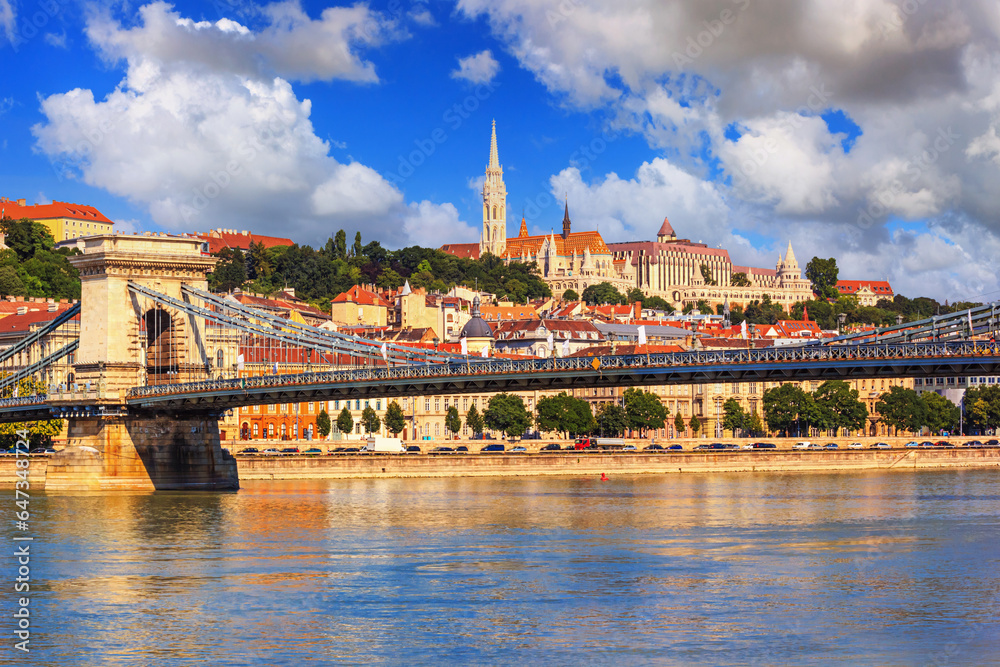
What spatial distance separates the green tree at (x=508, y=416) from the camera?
3103 inches

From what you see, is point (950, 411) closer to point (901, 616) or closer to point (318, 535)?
point (318, 535)

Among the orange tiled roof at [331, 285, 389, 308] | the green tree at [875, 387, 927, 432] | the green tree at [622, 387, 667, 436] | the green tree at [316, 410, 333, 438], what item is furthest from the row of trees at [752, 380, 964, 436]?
the orange tiled roof at [331, 285, 389, 308]

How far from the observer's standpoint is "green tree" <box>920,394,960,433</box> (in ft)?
283

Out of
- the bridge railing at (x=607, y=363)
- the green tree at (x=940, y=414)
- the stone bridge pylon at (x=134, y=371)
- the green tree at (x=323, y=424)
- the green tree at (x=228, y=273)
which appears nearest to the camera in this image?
the bridge railing at (x=607, y=363)

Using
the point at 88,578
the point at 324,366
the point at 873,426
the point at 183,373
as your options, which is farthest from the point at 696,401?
the point at 88,578

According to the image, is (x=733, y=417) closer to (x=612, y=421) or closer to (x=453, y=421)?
(x=612, y=421)

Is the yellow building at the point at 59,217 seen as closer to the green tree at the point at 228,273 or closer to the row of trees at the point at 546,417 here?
the green tree at the point at 228,273

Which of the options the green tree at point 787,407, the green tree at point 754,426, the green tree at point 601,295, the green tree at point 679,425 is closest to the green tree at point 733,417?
the green tree at point 754,426

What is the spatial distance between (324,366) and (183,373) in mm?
6636

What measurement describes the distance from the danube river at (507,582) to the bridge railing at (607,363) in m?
3.54

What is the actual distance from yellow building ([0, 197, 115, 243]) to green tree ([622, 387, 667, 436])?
75079mm

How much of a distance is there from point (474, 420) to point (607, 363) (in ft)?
127

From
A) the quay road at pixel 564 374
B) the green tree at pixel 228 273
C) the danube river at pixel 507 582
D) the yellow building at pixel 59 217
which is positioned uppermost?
the yellow building at pixel 59 217

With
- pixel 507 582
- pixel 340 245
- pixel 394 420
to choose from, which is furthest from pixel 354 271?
pixel 507 582
